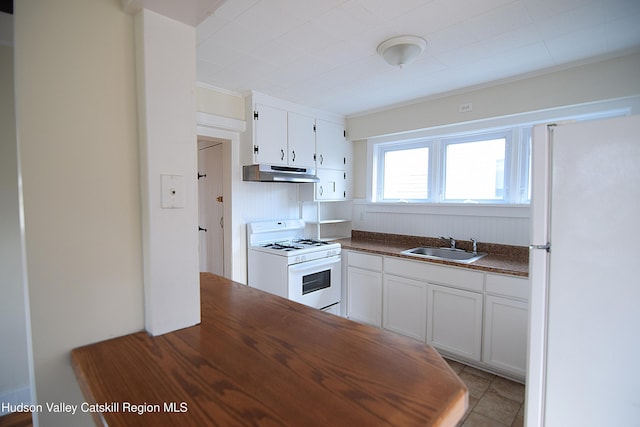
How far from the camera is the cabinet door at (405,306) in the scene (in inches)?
104

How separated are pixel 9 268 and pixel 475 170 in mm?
3721

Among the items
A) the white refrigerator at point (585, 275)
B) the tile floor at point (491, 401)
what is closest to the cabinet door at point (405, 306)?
the tile floor at point (491, 401)

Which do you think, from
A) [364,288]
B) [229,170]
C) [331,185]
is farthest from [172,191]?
[331,185]

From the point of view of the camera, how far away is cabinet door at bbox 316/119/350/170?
11.4ft

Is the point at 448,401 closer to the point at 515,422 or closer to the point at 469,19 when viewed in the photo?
the point at 515,422

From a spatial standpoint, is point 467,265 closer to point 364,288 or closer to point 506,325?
point 506,325

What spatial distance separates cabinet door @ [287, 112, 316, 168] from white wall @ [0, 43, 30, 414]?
206cm

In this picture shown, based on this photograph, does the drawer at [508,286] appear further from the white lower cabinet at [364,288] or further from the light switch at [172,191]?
the light switch at [172,191]

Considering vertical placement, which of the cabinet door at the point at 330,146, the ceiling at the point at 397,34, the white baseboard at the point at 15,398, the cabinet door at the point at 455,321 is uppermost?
the ceiling at the point at 397,34

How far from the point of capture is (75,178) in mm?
836

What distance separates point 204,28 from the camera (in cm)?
179

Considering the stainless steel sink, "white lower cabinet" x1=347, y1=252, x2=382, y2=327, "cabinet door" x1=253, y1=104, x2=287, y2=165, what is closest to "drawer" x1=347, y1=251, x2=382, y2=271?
"white lower cabinet" x1=347, y1=252, x2=382, y2=327

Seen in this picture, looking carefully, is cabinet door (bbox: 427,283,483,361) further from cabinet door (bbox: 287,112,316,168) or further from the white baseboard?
the white baseboard

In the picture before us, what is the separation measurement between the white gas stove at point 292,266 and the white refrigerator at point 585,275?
188 centimetres
